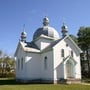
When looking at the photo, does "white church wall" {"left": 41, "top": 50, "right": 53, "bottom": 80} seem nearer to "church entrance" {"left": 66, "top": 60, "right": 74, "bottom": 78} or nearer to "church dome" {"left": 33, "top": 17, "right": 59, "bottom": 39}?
"church entrance" {"left": 66, "top": 60, "right": 74, "bottom": 78}

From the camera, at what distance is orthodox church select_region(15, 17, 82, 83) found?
89.3 ft

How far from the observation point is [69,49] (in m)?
29.4

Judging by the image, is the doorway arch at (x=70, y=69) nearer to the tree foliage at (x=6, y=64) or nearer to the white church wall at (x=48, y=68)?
the white church wall at (x=48, y=68)

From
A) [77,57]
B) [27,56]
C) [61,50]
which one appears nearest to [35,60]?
[27,56]

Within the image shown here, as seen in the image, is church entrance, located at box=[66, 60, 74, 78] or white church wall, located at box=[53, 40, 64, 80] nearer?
white church wall, located at box=[53, 40, 64, 80]

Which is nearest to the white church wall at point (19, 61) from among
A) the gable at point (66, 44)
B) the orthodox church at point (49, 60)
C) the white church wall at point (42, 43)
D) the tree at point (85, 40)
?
the orthodox church at point (49, 60)

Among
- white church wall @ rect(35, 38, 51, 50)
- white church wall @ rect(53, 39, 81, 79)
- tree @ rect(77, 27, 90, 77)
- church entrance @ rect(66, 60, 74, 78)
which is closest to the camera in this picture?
white church wall @ rect(53, 39, 81, 79)

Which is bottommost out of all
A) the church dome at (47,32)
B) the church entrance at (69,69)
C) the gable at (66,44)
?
the church entrance at (69,69)

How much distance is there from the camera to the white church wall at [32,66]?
2875cm

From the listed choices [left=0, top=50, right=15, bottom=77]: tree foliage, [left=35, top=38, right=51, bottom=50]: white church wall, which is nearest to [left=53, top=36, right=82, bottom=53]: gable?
[left=35, top=38, right=51, bottom=50]: white church wall

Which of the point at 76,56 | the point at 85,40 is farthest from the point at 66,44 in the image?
the point at 85,40

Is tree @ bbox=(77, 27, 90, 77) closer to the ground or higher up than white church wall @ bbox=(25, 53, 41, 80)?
higher up

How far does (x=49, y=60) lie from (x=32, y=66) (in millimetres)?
3243

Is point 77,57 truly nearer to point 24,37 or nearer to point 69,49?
point 69,49
